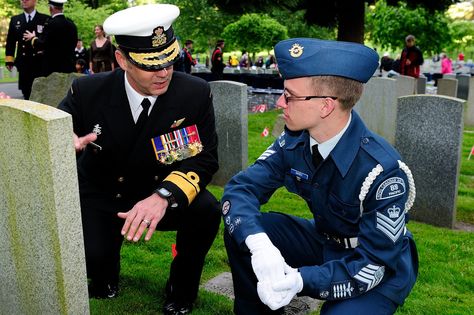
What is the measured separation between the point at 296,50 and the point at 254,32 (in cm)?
2912

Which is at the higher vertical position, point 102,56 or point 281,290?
point 102,56

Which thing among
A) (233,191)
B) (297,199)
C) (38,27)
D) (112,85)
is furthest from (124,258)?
(38,27)

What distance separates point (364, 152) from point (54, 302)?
1.60 metres

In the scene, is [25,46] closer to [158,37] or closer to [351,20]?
[158,37]

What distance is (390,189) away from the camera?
253cm

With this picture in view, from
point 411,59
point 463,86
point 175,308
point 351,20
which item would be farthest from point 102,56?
point 175,308

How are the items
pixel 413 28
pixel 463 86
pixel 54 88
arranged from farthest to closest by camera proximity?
pixel 413 28 → pixel 463 86 → pixel 54 88

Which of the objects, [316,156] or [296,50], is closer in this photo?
[296,50]

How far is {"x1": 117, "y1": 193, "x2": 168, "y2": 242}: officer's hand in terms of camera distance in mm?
3032

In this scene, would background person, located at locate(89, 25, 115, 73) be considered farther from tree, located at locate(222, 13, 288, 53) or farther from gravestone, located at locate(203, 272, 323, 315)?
tree, located at locate(222, 13, 288, 53)

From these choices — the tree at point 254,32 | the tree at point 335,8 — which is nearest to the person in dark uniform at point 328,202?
the tree at point 335,8

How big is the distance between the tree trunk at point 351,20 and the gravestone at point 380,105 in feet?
19.2

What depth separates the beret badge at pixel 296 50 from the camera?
2697mm

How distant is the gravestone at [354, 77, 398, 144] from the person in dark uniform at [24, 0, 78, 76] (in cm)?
446
